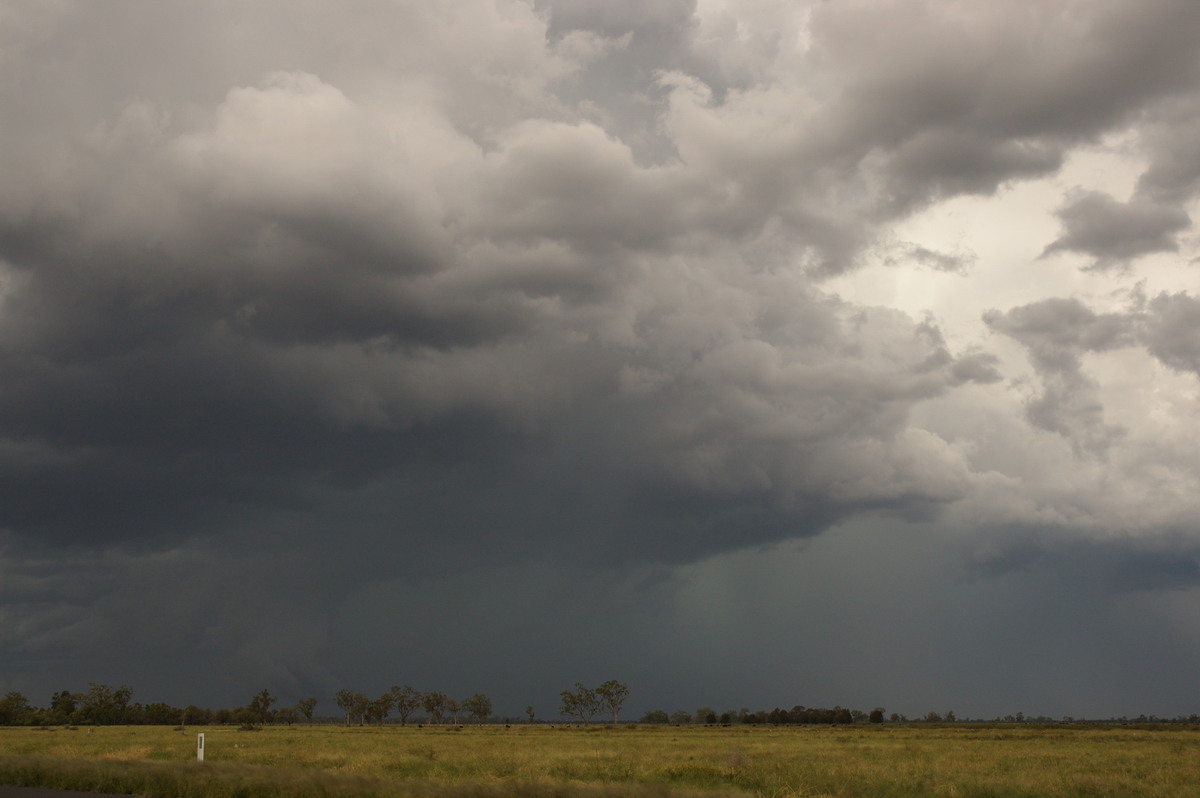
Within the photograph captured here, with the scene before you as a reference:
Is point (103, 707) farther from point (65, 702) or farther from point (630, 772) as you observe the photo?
point (630, 772)

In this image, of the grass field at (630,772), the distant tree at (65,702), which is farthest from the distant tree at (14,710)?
the grass field at (630,772)

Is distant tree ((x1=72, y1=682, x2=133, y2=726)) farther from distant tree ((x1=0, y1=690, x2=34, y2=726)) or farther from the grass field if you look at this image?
the grass field

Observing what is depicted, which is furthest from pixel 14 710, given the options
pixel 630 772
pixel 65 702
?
pixel 630 772

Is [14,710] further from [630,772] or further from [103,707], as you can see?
[630,772]

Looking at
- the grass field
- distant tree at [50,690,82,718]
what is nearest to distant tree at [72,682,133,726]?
distant tree at [50,690,82,718]

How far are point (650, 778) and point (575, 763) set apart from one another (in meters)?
8.47

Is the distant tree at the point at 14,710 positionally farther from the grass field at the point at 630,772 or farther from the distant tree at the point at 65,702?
the grass field at the point at 630,772

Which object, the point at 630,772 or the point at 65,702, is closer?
the point at 630,772

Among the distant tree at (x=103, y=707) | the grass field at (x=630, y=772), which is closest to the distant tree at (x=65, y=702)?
the distant tree at (x=103, y=707)

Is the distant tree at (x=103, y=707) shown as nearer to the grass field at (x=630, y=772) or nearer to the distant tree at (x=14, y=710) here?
the distant tree at (x=14, y=710)

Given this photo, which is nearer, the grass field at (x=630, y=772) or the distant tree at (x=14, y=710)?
the grass field at (x=630, y=772)

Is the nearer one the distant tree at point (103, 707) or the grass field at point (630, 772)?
the grass field at point (630, 772)

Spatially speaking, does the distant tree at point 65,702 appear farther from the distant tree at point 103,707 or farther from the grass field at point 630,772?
the grass field at point 630,772

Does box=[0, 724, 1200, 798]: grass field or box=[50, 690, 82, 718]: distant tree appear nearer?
box=[0, 724, 1200, 798]: grass field
